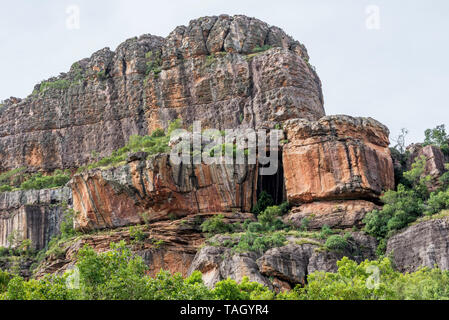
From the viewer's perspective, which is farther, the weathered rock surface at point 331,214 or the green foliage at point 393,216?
the weathered rock surface at point 331,214

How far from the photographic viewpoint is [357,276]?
34.0 meters

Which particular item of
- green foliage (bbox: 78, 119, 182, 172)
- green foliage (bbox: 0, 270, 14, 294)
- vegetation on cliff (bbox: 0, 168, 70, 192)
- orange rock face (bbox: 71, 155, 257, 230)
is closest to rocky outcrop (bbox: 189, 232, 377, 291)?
orange rock face (bbox: 71, 155, 257, 230)

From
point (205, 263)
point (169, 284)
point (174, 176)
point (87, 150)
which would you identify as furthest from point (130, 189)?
point (169, 284)

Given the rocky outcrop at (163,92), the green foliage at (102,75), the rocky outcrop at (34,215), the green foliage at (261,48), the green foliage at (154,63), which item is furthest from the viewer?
the green foliage at (102,75)

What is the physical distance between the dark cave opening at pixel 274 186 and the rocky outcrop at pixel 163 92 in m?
7.60

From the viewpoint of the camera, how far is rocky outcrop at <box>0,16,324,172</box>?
65062mm

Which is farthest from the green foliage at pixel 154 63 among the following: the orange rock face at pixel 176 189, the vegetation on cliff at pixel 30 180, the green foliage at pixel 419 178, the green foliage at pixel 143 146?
the green foliage at pixel 419 178

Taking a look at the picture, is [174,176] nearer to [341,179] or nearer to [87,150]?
[341,179]

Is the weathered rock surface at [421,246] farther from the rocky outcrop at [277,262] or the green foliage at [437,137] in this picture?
the green foliage at [437,137]

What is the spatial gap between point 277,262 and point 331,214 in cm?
914

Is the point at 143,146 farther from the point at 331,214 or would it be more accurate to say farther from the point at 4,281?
the point at 4,281

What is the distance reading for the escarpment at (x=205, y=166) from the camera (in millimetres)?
46250

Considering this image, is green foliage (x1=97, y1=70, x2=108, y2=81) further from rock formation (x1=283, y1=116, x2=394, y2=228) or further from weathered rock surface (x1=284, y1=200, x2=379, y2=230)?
weathered rock surface (x1=284, y1=200, x2=379, y2=230)

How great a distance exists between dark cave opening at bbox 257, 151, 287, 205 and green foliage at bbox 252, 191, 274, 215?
462mm
